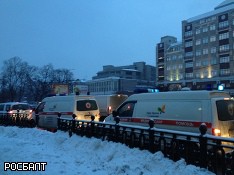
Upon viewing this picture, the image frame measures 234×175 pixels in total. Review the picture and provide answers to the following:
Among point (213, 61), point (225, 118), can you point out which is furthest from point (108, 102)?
point (213, 61)

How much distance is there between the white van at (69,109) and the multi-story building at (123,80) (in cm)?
10673

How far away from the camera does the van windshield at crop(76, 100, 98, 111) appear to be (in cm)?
2070

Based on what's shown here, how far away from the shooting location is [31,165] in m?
9.64

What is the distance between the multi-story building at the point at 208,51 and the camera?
332 feet

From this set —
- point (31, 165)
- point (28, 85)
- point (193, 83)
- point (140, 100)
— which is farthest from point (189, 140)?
point (193, 83)

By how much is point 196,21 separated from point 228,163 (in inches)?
4311

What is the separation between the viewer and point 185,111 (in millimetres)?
11992

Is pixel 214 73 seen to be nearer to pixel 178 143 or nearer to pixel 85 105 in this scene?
pixel 85 105

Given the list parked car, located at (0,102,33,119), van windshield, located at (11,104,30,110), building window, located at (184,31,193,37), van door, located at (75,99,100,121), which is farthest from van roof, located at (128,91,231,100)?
building window, located at (184,31,193,37)

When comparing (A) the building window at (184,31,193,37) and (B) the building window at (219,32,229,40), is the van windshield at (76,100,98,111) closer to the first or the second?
(B) the building window at (219,32,229,40)

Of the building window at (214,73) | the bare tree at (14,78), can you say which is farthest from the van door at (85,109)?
the building window at (214,73)

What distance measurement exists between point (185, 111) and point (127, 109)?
3.48 metres

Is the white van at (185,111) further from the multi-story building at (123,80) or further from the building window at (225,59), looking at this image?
the multi-story building at (123,80)

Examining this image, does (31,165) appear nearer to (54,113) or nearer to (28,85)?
(54,113)
